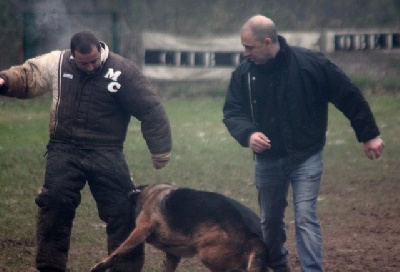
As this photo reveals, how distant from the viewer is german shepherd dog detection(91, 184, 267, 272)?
5.95 metres

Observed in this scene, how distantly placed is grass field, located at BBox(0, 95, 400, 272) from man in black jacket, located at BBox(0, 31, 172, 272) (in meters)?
0.76

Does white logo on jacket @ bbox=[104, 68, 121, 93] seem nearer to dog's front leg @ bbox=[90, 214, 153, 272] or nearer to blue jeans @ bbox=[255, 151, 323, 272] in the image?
Result: dog's front leg @ bbox=[90, 214, 153, 272]

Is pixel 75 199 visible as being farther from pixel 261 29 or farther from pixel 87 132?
pixel 261 29

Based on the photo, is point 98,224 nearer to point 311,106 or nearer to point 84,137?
point 84,137

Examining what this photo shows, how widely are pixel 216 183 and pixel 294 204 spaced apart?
435 centimetres

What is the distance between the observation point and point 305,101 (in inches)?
233

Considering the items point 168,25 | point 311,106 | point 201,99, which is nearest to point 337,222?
point 311,106

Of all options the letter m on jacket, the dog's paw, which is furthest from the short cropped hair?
the dog's paw

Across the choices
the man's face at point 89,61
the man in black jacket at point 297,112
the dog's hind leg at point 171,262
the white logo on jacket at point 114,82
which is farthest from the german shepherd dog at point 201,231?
the man's face at point 89,61

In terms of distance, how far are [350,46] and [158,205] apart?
1390 cm

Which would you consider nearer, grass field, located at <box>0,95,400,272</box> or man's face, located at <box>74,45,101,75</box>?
man's face, located at <box>74,45,101,75</box>

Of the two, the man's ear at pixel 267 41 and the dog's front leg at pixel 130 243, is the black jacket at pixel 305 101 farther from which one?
the dog's front leg at pixel 130 243

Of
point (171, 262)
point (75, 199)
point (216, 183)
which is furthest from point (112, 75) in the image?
point (216, 183)

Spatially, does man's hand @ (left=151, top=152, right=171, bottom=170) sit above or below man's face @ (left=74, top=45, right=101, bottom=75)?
below
